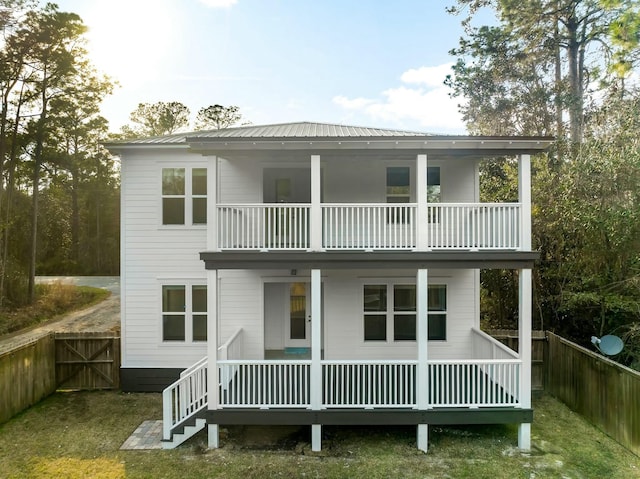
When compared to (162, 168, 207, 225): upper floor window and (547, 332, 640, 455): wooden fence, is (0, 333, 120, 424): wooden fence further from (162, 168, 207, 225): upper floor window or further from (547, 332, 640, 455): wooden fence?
(547, 332, 640, 455): wooden fence

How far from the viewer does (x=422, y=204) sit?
742cm

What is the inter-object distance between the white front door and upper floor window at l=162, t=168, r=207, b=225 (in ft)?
10.2

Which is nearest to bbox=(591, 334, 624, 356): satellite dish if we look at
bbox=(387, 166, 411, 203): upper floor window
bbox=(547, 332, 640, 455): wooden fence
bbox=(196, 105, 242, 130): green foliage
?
bbox=(547, 332, 640, 455): wooden fence

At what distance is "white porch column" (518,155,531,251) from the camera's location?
7.41 meters

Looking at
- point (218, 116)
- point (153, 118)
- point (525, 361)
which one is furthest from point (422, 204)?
point (153, 118)

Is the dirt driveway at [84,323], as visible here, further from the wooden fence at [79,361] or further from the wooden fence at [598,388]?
the wooden fence at [598,388]

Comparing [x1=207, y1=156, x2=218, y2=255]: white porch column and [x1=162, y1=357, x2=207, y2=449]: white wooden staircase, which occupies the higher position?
[x1=207, y1=156, x2=218, y2=255]: white porch column

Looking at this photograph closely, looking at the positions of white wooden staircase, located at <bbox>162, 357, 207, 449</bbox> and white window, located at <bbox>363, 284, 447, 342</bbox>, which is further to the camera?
white window, located at <bbox>363, 284, 447, 342</bbox>

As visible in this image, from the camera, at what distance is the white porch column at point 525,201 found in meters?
7.41

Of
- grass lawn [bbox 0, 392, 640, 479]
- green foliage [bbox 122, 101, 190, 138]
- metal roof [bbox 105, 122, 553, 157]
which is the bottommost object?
grass lawn [bbox 0, 392, 640, 479]

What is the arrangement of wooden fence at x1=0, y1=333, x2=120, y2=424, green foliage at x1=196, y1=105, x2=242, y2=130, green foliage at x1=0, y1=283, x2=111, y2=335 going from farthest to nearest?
1. green foliage at x1=196, y1=105, x2=242, y2=130
2. green foliage at x1=0, y1=283, x2=111, y2=335
3. wooden fence at x1=0, y1=333, x2=120, y2=424

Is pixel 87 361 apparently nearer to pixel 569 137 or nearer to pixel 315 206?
pixel 315 206

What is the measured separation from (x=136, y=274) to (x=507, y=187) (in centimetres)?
1271

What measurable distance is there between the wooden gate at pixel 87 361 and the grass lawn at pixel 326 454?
161 centimetres
